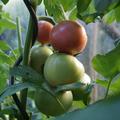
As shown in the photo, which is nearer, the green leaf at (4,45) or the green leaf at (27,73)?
the green leaf at (27,73)

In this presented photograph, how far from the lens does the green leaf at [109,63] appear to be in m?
0.36

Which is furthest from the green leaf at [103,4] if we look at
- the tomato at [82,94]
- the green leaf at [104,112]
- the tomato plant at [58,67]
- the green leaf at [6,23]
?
the green leaf at [6,23]

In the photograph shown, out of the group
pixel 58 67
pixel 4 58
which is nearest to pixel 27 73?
pixel 58 67

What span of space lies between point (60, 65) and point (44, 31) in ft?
0.35

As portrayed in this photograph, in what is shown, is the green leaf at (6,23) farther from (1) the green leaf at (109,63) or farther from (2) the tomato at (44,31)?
(1) the green leaf at (109,63)

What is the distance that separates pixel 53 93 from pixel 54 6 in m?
0.16

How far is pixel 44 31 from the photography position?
0.55 metres

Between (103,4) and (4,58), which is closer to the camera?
(103,4)

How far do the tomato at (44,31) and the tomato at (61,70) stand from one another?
86 mm

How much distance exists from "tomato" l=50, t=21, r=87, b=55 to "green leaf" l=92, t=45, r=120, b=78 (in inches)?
3.2

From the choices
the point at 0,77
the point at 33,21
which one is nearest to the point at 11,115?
the point at 0,77

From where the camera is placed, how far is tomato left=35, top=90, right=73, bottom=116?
0.46 m

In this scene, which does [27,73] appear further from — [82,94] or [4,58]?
[4,58]

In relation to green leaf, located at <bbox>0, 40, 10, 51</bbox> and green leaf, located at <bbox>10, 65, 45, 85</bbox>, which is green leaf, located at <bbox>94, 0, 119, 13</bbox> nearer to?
green leaf, located at <bbox>10, 65, 45, 85</bbox>
